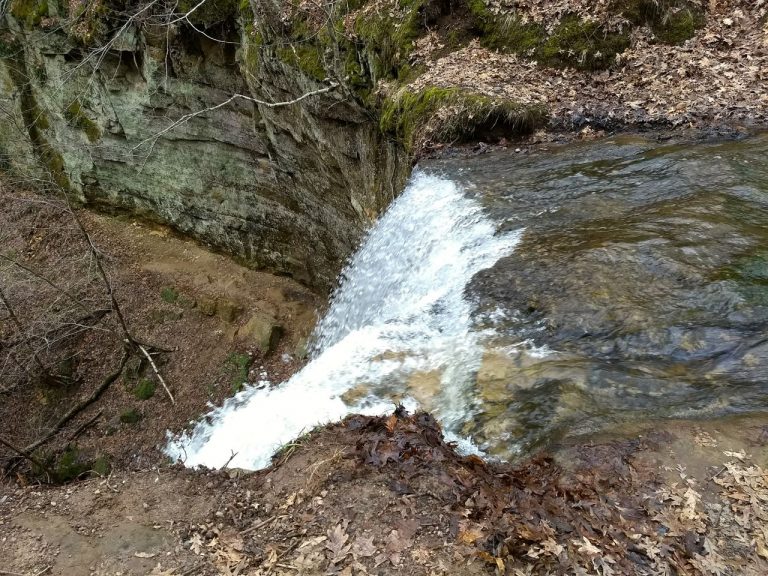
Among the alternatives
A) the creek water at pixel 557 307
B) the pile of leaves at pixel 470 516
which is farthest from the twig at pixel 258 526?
the creek water at pixel 557 307

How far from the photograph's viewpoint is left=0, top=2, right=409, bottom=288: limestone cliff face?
10.6 metres

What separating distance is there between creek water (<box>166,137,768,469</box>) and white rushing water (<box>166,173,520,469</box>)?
0.8 inches

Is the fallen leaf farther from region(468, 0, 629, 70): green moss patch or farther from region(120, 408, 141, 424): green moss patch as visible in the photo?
region(120, 408, 141, 424): green moss patch

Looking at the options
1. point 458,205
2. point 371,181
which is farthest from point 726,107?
point 371,181

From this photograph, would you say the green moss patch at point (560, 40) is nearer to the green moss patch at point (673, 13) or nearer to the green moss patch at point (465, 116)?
the green moss patch at point (673, 13)

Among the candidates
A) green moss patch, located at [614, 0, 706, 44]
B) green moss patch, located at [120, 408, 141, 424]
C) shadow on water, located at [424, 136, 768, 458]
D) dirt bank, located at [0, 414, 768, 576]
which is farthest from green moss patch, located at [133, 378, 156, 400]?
green moss patch, located at [614, 0, 706, 44]

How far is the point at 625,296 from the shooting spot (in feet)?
15.8

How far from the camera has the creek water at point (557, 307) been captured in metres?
4.10

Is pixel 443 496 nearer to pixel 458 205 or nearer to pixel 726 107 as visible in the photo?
pixel 458 205

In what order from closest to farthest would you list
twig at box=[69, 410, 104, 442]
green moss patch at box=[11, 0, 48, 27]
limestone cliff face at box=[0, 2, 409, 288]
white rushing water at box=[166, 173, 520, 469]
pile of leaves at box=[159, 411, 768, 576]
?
pile of leaves at box=[159, 411, 768, 576]
white rushing water at box=[166, 173, 520, 469]
limestone cliff face at box=[0, 2, 409, 288]
twig at box=[69, 410, 104, 442]
green moss patch at box=[11, 0, 48, 27]

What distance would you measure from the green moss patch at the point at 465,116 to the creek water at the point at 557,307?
32.2 inches

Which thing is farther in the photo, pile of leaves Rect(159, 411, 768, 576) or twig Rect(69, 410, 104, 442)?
twig Rect(69, 410, 104, 442)

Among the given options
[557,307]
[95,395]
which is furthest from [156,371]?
[557,307]

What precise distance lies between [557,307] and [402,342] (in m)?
1.48
